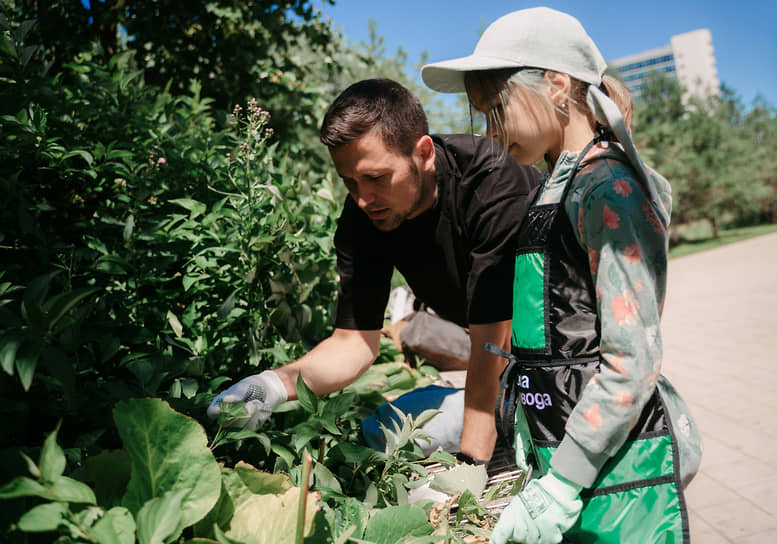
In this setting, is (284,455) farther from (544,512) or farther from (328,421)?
(544,512)

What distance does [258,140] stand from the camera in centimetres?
225

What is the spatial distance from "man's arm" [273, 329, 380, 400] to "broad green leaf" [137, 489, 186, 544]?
92 cm

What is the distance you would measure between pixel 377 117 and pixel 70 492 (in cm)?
151

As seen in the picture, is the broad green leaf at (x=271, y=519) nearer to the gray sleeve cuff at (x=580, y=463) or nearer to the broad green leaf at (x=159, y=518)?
the broad green leaf at (x=159, y=518)

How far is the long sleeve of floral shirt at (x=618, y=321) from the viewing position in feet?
3.67

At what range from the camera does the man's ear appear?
214cm

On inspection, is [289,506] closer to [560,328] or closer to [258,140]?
[560,328]

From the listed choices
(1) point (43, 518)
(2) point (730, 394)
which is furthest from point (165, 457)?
(2) point (730, 394)

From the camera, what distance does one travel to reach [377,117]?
1.94m

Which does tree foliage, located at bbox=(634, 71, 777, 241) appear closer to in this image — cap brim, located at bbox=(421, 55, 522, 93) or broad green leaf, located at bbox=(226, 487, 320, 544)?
cap brim, located at bbox=(421, 55, 522, 93)

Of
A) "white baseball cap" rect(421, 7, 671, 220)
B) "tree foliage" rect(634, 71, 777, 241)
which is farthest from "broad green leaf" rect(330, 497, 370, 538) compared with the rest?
"tree foliage" rect(634, 71, 777, 241)

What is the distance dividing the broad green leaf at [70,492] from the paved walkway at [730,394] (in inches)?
99.7

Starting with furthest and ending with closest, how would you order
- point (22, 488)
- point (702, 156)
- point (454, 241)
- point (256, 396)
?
point (702, 156) → point (454, 241) → point (256, 396) → point (22, 488)

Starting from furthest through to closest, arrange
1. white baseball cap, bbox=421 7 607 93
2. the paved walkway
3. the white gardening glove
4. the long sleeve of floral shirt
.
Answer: the paved walkway, the white gardening glove, white baseball cap, bbox=421 7 607 93, the long sleeve of floral shirt
